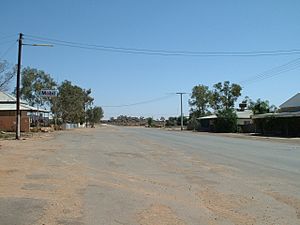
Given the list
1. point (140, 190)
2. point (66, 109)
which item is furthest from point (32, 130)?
point (140, 190)

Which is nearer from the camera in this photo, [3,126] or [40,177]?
[40,177]

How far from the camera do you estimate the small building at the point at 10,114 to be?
53.8 metres

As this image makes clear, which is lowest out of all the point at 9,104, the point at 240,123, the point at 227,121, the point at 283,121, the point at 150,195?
the point at 150,195

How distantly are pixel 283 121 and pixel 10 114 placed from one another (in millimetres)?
37620

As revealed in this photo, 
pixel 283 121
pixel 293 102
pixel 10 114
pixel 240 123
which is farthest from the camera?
pixel 240 123

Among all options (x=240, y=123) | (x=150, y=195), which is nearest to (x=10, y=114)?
(x=240, y=123)

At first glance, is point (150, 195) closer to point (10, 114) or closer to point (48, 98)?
point (10, 114)

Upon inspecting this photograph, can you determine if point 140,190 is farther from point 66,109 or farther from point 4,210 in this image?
point 66,109

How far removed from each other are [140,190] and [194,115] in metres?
100

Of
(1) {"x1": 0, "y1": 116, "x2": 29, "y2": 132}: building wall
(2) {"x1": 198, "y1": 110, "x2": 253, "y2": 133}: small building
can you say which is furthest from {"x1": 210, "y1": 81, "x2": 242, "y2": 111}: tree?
(1) {"x1": 0, "y1": 116, "x2": 29, "y2": 132}: building wall

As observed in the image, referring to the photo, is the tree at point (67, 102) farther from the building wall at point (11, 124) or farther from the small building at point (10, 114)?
the building wall at point (11, 124)

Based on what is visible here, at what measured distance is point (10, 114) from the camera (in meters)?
61.3

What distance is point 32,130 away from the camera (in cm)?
5712

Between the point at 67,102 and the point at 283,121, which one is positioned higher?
the point at 67,102
